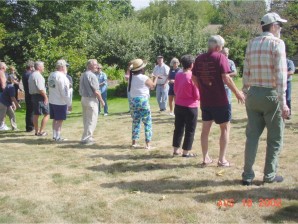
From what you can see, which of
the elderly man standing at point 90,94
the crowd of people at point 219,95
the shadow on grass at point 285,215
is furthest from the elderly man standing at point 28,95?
the shadow on grass at point 285,215

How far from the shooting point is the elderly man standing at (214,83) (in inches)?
205

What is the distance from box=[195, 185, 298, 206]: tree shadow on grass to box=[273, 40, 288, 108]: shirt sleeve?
40.7 inches

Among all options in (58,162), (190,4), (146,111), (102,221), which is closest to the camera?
(102,221)

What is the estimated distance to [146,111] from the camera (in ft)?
23.1

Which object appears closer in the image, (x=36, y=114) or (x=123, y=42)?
(x=36, y=114)

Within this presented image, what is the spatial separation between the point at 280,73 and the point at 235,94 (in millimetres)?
992

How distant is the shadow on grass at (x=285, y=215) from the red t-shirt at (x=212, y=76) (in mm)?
1825

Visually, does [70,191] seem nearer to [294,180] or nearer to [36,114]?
[294,180]

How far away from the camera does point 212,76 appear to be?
208 inches

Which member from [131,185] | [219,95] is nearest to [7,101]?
[131,185]

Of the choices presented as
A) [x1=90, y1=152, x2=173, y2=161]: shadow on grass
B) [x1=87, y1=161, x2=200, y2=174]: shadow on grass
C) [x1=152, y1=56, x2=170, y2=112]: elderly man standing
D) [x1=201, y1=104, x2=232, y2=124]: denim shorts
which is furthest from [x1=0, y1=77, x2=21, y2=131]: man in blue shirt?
[x1=201, y1=104, x2=232, y2=124]: denim shorts

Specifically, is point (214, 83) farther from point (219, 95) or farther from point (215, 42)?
point (215, 42)

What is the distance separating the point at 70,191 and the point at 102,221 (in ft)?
3.53

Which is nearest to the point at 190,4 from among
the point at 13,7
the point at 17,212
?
the point at 13,7
